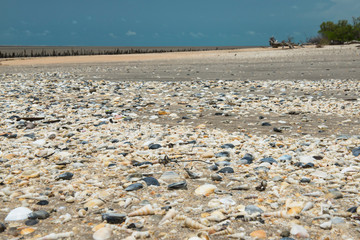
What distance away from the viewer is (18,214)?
2801 millimetres

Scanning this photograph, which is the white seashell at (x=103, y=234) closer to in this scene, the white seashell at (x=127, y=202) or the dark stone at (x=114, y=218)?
the dark stone at (x=114, y=218)

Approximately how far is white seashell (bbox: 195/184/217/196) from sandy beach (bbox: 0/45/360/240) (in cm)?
1

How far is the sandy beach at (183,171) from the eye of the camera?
2600 millimetres

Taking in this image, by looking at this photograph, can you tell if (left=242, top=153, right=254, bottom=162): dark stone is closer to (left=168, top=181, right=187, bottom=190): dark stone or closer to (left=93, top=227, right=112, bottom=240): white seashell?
(left=168, top=181, right=187, bottom=190): dark stone

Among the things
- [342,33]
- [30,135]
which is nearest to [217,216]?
[30,135]

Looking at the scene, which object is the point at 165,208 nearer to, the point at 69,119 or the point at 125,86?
the point at 69,119

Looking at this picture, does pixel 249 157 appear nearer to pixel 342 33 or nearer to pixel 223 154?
pixel 223 154

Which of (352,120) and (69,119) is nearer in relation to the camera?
(352,120)

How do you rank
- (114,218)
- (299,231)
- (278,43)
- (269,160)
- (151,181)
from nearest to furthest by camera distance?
(299,231)
(114,218)
(151,181)
(269,160)
(278,43)

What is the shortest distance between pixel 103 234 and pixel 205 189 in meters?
1.12

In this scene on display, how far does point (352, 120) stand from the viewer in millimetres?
5938

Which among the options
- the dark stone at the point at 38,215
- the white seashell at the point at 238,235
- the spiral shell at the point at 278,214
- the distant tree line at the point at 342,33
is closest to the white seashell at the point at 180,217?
the white seashell at the point at 238,235

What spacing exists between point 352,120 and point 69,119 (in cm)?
551

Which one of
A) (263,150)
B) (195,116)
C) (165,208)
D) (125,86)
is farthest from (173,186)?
→ (125,86)
